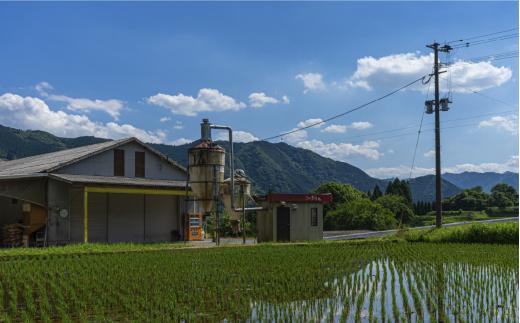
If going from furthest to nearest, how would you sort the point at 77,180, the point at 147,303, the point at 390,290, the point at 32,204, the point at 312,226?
the point at 312,226
the point at 32,204
the point at 77,180
the point at 390,290
the point at 147,303

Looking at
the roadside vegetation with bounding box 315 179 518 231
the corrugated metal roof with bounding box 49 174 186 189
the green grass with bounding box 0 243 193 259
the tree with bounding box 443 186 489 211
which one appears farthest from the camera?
the tree with bounding box 443 186 489 211

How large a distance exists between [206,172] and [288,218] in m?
7.48

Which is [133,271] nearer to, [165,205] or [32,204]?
[32,204]

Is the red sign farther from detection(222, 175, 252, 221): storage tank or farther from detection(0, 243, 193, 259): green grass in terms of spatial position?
detection(0, 243, 193, 259): green grass

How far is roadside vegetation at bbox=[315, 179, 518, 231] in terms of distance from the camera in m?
50.1

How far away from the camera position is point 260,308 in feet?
34.2

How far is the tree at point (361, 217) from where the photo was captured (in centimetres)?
4941

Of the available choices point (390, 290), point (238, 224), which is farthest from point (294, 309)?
point (238, 224)

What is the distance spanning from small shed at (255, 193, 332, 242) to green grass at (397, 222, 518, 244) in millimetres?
5158

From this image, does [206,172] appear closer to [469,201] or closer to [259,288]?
[259,288]

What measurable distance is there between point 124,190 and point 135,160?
4.54m

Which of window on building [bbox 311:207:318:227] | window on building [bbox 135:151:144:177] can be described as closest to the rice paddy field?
window on building [bbox 311:207:318:227]

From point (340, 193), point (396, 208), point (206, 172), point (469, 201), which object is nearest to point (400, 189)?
point (469, 201)

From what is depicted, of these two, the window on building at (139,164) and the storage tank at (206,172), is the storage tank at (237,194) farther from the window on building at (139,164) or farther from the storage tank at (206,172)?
the window on building at (139,164)
